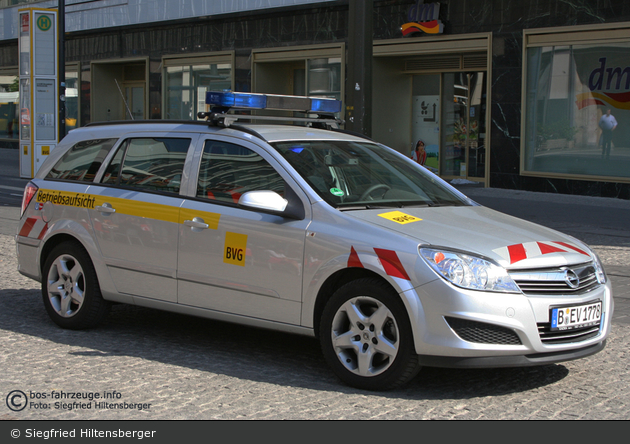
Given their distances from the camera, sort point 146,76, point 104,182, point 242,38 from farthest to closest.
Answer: point 146,76, point 242,38, point 104,182

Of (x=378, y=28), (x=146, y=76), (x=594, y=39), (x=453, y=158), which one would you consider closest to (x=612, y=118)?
(x=594, y=39)

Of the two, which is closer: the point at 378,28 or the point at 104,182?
the point at 104,182

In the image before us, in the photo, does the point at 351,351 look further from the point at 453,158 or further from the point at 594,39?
the point at 453,158

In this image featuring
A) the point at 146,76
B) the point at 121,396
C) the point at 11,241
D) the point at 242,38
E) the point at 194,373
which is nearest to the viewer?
the point at 121,396

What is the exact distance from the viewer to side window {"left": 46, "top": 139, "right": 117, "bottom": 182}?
6.18 m

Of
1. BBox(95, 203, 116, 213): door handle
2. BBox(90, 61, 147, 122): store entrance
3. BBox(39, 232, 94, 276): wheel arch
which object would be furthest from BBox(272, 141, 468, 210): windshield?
BBox(90, 61, 147, 122): store entrance

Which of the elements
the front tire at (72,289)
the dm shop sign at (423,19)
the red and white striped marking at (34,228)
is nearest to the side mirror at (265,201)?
the front tire at (72,289)

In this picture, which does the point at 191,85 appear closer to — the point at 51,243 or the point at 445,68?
the point at 445,68

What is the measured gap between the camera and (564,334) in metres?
4.48

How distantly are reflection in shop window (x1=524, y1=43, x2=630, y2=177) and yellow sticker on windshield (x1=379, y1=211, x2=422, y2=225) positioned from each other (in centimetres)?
1235

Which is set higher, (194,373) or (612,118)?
(612,118)
